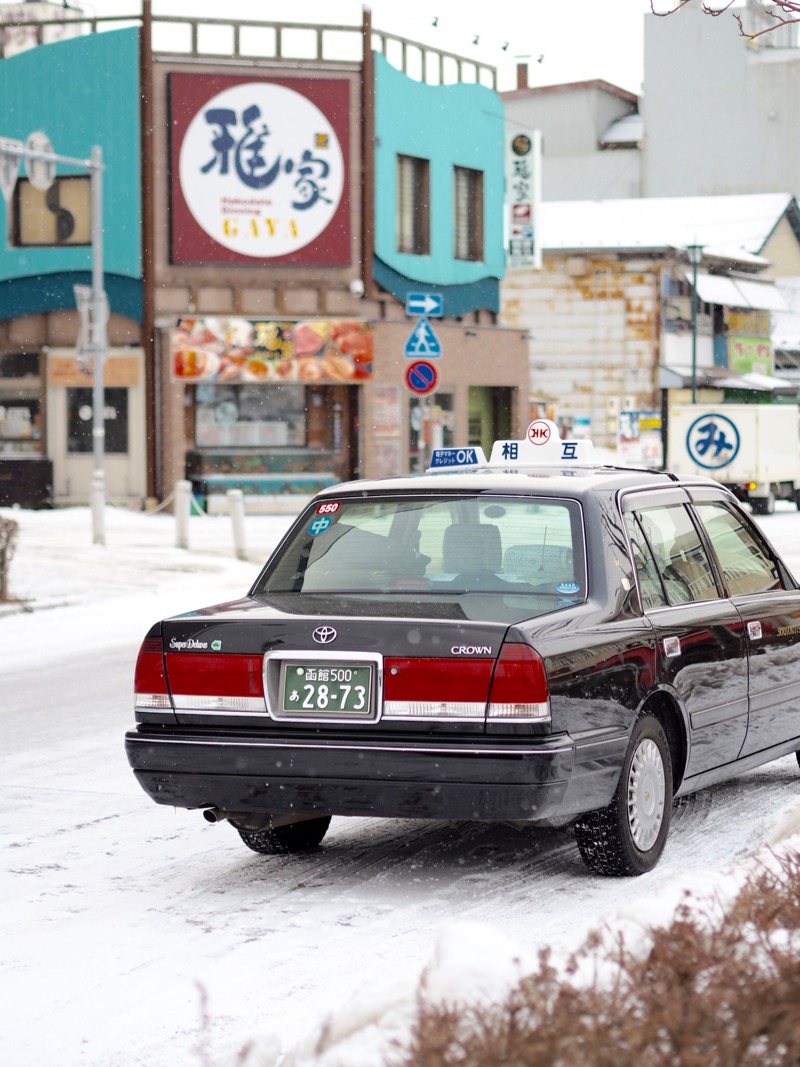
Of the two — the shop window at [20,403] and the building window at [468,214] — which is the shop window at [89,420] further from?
the building window at [468,214]

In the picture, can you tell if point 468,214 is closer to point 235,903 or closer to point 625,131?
point 625,131

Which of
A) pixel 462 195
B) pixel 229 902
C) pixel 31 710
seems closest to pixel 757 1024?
pixel 229 902

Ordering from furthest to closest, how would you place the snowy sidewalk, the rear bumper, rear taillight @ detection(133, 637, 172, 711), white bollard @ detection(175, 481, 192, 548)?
white bollard @ detection(175, 481, 192, 548) < the snowy sidewalk < rear taillight @ detection(133, 637, 172, 711) < the rear bumper

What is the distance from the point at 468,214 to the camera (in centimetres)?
4406

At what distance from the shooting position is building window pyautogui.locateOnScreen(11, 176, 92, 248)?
39000 millimetres

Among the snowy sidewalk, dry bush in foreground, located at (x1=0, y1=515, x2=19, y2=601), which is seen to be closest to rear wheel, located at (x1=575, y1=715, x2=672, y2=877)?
dry bush in foreground, located at (x1=0, y1=515, x2=19, y2=601)

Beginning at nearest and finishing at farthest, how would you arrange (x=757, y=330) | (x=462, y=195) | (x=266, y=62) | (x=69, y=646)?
1. (x=69, y=646)
2. (x=266, y=62)
3. (x=462, y=195)
4. (x=757, y=330)

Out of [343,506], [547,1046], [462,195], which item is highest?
[462,195]

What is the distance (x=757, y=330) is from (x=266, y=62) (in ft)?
102

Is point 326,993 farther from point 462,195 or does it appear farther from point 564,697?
point 462,195

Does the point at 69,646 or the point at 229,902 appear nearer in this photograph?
the point at 229,902

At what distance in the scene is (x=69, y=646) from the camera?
49.8ft

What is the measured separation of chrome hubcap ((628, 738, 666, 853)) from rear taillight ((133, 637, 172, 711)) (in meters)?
1.66

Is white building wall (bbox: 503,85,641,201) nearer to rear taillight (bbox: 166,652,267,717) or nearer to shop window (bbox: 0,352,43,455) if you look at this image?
shop window (bbox: 0,352,43,455)
